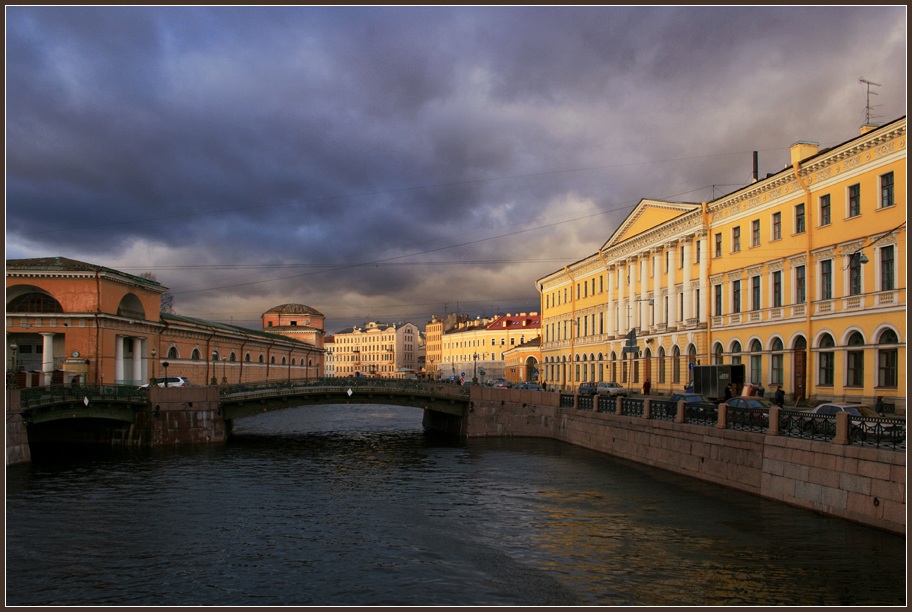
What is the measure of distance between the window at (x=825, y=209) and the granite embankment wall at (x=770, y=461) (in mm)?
12741

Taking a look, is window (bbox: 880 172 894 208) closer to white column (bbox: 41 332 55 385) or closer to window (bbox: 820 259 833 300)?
window (bbox: 820 259 833 300)

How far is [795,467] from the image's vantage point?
1906 cm

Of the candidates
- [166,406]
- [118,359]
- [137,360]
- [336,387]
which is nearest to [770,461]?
[336,387]

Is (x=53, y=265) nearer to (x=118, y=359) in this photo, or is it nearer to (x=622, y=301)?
(x=118, y=359)

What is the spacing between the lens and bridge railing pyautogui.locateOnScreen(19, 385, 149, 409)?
3004 cm

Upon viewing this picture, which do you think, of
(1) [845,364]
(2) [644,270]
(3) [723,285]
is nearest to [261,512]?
(1) [845,364]

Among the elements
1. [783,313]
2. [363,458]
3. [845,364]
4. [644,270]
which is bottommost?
[363,458]

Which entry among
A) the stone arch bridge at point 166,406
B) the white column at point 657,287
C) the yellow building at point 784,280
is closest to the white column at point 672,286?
the yellow building at point 784,280

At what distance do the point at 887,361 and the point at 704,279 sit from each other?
52.3 ft

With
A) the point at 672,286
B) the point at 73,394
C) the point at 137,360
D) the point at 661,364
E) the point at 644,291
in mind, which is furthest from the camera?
the point at 644,291

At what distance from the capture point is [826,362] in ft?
107

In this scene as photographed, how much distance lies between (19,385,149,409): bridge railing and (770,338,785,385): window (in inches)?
1168

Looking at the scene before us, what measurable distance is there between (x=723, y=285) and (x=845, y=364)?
11970 millimetres

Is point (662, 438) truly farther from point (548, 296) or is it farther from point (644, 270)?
point (548, 296)
